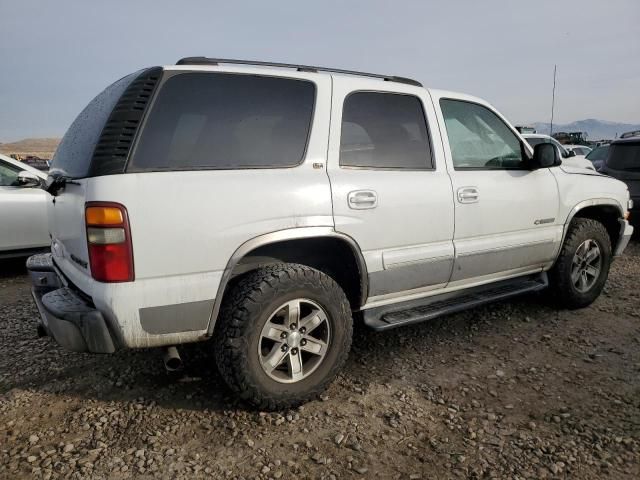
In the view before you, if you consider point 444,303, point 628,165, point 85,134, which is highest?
point 85,134

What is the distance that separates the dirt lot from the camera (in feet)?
6.83

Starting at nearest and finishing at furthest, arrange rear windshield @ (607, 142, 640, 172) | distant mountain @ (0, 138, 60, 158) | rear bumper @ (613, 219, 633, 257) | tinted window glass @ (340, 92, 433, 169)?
tinted window glass @ (340, 92, 433, 169)
rear bumper @ (613, 219, 633, 257)
rear windshield @ (607, 142, 640, 172)
distant mountain @ (0, 138, 60, 158)

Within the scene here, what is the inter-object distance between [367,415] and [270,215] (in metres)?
1.24

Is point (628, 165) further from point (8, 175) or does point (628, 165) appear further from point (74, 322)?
point (8, 175)

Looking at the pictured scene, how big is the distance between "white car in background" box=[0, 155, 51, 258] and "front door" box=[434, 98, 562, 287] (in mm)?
4548

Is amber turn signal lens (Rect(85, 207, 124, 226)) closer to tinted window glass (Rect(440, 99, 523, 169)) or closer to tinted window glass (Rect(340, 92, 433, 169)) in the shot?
tinted window glass (Rect(340, 92, 433, 169))

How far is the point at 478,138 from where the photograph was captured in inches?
134

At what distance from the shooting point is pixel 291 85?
2.58 meters

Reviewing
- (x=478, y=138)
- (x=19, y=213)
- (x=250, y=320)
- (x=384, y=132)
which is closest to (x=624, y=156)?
(x=478, y=138)

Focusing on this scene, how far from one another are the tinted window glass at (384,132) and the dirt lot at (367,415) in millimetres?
1410

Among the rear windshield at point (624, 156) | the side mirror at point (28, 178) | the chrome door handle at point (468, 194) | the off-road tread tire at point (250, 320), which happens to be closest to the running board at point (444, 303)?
the off-road tread tire at point (250, 320)

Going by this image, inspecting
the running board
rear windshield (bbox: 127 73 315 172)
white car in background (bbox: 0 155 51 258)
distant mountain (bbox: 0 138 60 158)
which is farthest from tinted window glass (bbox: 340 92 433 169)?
distant mountain (bbox: 0 138 60 158)

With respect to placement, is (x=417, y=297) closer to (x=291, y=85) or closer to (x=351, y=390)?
(x=351, y=390)

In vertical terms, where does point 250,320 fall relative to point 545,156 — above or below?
below
